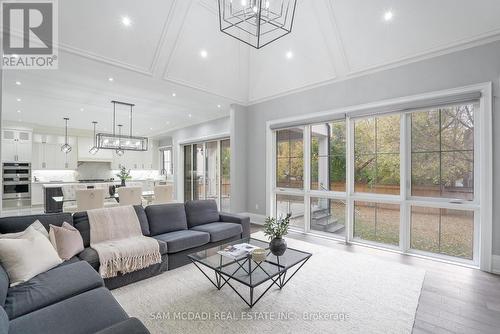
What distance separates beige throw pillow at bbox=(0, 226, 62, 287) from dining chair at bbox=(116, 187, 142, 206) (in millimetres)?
2863

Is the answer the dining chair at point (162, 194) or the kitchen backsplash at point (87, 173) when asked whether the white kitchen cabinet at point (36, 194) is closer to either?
the kitchen backsplash at point (87, 173)

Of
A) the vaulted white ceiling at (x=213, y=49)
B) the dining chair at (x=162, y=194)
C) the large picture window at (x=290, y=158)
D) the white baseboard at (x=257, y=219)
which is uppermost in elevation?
the vaulted white ceiling at (x=213, y=49)

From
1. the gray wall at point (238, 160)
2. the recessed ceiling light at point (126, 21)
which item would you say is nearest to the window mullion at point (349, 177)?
the gray wall at point (238, 160)

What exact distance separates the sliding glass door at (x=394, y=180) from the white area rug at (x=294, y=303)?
3.02ft

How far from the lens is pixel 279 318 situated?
217 cm

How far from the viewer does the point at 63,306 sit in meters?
1.62

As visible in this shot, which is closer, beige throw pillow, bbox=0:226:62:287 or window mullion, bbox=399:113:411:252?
beige throw pillow, bbox=0:226:62:287

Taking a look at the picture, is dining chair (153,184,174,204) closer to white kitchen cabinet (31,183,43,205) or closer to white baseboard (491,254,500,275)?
white kitchen cabinet (31,183,43,205)

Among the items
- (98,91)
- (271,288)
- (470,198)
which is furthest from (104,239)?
(470,198)

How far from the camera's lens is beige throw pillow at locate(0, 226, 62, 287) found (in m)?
2.01

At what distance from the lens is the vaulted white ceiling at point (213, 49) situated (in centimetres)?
326

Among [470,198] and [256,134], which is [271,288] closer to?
[470,198]

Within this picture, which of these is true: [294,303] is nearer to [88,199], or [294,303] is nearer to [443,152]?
[443,152]

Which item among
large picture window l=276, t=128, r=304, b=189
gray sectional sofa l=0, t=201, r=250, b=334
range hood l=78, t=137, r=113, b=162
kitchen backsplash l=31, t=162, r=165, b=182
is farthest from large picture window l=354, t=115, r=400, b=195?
range hood l=78, t=137, r=113, b=162
